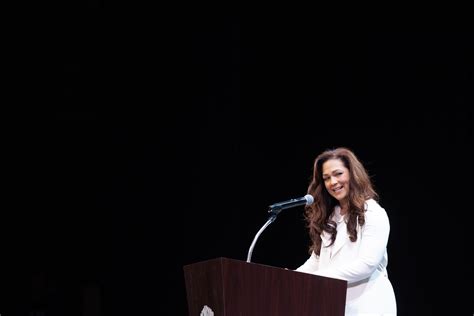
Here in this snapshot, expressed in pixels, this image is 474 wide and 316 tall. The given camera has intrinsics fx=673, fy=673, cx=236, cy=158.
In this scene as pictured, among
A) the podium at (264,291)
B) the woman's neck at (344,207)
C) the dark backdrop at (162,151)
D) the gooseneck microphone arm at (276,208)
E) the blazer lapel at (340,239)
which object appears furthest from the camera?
the dark backdrop at (162,151)

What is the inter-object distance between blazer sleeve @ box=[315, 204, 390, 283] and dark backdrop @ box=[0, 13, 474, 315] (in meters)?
1.69

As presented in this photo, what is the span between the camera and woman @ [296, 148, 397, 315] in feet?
9.30

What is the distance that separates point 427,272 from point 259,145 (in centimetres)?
153

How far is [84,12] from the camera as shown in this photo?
5.13m

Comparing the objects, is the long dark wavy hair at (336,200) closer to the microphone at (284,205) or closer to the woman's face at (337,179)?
the woman's face at (337,179)

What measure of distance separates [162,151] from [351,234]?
244 centimetres

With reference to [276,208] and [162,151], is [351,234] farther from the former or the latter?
[162,151]

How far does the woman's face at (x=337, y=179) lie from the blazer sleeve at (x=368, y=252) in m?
0.18

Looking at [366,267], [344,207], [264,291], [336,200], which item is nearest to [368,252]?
[366,267]

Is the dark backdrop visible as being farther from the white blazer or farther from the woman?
the white blazer

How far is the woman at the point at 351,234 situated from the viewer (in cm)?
283

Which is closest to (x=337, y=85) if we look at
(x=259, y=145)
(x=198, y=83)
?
(x=259, y=145)

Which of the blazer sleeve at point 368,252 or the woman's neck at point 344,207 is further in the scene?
the woman's neck at point 344,207

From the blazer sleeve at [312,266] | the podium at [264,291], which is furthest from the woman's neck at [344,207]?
the podium at [264,291]
